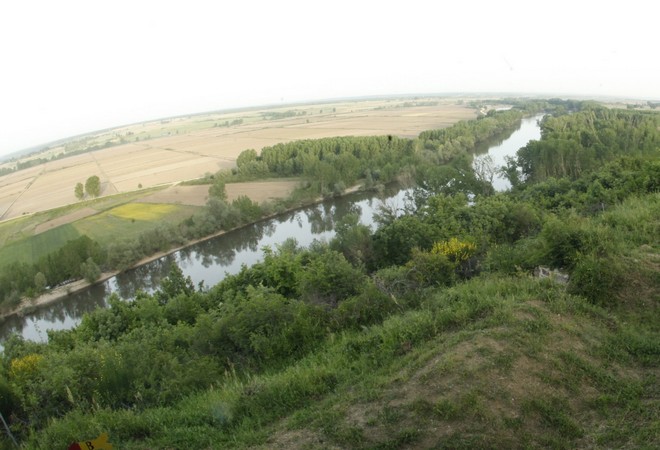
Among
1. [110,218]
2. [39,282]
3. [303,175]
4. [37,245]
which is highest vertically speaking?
[303,175]

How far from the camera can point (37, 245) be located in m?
32.9

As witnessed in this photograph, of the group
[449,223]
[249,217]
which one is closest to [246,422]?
[449,223]

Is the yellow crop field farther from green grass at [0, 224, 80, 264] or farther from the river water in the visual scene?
the river water

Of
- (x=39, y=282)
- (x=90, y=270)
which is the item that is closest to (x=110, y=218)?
(x=90, y=270)

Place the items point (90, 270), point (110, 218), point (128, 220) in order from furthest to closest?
point (110, 218), point (128, 220), point (90, 270)

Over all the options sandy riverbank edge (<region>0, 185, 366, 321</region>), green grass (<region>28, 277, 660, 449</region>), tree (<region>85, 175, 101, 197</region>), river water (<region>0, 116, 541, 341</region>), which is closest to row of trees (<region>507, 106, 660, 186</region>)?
river water (<region>0, 116, 541, 341</region>)

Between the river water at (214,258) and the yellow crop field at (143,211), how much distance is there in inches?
298

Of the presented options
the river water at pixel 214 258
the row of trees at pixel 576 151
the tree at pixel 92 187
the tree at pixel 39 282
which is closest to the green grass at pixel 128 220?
the river water at pixel 214 258

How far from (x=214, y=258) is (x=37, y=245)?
14845mm

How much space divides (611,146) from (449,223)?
23.5m

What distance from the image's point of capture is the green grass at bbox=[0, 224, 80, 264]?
101 ft

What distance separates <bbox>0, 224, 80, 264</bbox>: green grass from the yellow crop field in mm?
4448

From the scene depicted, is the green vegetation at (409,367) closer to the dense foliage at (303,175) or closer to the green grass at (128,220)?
the dense foliage at (303,175)

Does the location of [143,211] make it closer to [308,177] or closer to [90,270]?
[90,270]
